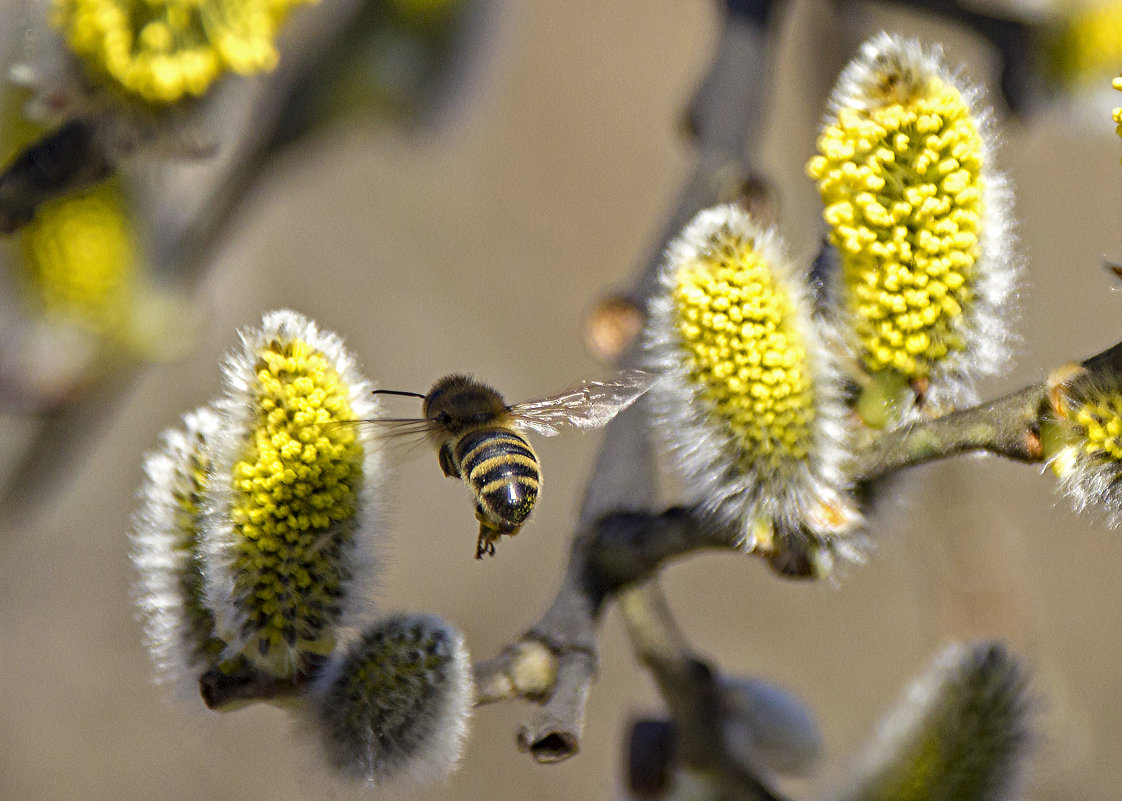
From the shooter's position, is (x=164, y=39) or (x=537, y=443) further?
(x=537, y=443)

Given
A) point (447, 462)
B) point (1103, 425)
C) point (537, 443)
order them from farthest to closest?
point (537, 443)
point (447, 462)
point (1103, 425)

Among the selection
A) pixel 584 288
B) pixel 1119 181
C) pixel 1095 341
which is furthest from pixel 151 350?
pixel 1119 181

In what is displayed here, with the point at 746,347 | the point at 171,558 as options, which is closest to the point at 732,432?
the point at 746,347

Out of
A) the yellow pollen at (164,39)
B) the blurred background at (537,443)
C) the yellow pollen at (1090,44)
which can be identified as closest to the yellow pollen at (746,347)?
the yellow pollen at (164,39)

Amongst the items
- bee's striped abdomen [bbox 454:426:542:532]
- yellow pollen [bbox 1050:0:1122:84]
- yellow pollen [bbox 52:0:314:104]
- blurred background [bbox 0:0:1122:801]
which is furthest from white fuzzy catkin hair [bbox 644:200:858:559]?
blurred background [bbox 0:0:1122:801]

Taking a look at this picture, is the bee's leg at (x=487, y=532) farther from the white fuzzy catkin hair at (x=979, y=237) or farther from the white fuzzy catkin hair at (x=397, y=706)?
the white fuzzy catkin hair at (x=979, y=237)

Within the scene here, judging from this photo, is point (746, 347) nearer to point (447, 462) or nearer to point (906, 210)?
point (906, 210)

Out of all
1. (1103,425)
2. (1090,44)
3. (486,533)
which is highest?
(1090,44)
